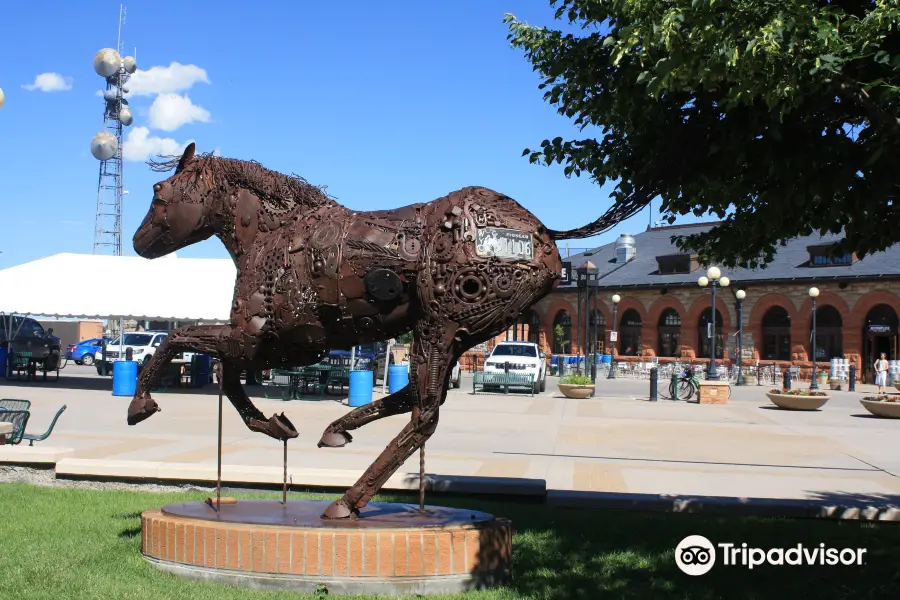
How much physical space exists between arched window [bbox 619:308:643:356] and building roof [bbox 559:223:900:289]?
1.87 meters

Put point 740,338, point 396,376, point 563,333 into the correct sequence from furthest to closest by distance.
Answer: point 563,333 → point 740,338 → point 396,376

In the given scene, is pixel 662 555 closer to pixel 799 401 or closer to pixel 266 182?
pixel 266 182

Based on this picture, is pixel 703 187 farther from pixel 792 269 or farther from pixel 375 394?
pixel 792 269

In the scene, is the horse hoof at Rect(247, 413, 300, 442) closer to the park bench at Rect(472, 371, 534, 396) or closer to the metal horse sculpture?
the metal horse sculpture

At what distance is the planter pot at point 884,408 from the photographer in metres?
19.8

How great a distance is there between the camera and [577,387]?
24.5 meters

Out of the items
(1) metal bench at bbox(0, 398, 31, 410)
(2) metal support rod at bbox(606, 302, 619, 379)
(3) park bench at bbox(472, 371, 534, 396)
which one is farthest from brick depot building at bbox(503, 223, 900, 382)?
(1) metal bench at bbox(0, 398, 31, 410)

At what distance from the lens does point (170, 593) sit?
16.1ft

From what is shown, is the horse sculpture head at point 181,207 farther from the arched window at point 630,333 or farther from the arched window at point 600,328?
the arched window at point 600,328

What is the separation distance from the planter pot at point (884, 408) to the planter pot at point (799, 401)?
54.4 inches

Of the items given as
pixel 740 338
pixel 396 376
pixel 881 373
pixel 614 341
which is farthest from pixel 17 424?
pixel 614 341

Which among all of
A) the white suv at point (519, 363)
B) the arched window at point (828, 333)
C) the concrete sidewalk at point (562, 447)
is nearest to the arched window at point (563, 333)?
the arched window at point (828, 333)

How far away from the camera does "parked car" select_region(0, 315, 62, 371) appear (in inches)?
1043

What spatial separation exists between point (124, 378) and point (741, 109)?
20412 millimetres
